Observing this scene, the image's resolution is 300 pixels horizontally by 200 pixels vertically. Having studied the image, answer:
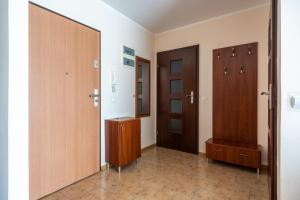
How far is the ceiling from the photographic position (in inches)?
104

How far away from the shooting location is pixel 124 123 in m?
2.59

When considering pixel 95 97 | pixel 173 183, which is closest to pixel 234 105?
pixel 173 183

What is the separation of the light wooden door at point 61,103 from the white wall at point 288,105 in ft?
6.98

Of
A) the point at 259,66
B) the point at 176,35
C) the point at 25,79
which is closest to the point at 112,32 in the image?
the point at 176,35

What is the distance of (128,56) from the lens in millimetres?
3182

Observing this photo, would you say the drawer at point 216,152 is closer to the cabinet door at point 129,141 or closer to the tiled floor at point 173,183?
the tiled floor at point 173,183

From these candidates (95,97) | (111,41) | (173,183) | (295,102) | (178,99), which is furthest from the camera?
Answer: (178,99)

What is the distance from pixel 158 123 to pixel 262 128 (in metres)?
1.97

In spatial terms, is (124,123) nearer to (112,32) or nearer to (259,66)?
(112,32)

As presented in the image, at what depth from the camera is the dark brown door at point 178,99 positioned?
3404mm

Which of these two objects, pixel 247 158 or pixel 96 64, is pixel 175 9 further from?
pixel 247 158

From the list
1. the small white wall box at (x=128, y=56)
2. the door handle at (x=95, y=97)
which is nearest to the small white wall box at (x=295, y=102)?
the door handle at (x=95, y=97)

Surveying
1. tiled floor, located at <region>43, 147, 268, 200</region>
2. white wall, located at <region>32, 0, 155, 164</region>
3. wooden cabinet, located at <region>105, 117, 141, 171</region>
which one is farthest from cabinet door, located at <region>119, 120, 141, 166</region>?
white wall, located at <region>32, 0, 155, 164</region>

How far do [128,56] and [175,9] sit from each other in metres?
1.09
